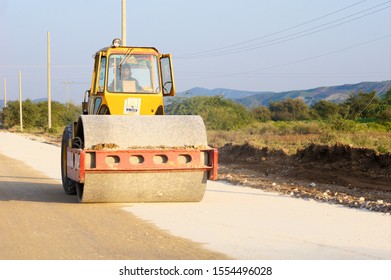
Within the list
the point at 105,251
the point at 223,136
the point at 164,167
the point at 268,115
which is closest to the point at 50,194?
the point at 164,167

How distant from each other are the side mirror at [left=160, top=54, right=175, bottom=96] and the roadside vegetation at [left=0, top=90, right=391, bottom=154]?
412 cm

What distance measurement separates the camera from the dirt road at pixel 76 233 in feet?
28.8

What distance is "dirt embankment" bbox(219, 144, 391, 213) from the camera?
14.6 meters

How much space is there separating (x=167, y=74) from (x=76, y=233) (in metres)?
5.57

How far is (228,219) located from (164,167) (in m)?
1.67

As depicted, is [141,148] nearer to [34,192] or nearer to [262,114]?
[34,192]

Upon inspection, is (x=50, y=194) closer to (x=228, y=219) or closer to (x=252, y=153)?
(x=228, y=219)

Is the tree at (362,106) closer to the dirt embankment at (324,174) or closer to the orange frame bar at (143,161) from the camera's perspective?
the dirt embankment at (324,174)

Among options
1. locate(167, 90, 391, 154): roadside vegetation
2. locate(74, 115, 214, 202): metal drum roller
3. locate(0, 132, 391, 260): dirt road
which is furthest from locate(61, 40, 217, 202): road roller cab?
locate(167, 90, 391, 154): roadside vegetation

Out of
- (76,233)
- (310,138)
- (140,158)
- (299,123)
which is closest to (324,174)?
(140,158)

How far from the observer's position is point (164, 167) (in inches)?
498

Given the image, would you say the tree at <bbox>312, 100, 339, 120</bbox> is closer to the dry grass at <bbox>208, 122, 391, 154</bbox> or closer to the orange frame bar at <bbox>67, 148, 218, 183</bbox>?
the dry grass at <bbox>208, 122, 391, 154</bbox>

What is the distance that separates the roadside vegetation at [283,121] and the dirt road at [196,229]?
20.4 ft

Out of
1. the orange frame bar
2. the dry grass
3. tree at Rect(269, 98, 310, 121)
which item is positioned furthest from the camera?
tree at Rect(269, 98, 310, 121)
